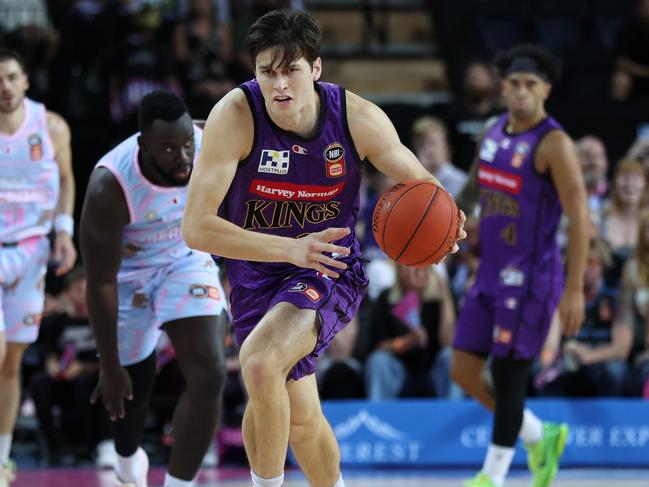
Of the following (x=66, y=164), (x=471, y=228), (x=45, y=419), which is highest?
(x=66, y=164)

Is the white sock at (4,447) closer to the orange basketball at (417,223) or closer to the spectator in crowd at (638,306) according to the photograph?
the orange basketball at (417,223)

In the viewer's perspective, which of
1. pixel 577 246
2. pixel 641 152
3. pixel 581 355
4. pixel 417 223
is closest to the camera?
pixel 417 223

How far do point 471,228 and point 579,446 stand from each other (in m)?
1.63

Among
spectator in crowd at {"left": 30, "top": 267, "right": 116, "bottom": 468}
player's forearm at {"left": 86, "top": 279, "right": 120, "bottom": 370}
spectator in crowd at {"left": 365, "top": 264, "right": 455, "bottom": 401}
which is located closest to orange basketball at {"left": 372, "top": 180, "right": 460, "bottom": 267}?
player's forearm at {"left": 86, "top": 279, "right": 120, "bottom": 370}

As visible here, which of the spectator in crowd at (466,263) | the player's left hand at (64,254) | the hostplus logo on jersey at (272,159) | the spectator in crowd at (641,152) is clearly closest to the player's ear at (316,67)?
the hostplus logo on jersey at (272,159)

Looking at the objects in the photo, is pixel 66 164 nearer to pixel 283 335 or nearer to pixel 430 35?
pixel 283 335

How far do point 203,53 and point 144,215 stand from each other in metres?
5.37

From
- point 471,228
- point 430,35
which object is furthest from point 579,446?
point 430,35

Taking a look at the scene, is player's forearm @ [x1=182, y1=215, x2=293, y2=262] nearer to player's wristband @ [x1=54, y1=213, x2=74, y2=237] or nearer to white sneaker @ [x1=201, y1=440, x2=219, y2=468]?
player's wristband @ [x1=54, y1=213, x2=74, y2=237]

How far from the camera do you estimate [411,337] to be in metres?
7.86

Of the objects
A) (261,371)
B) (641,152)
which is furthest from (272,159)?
(641,152)

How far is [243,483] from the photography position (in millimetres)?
6969

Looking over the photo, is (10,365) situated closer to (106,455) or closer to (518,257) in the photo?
(106,455)

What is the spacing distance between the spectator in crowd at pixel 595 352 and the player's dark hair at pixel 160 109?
12.0 feet
